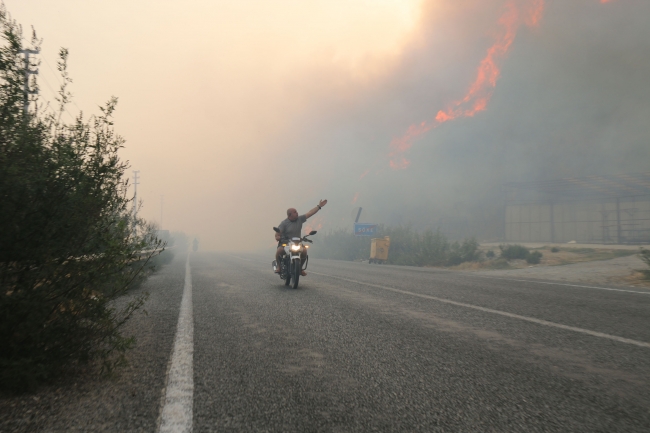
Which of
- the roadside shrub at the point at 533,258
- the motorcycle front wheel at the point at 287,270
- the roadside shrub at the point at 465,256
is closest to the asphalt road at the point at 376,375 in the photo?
the motorcycle front wheel at the point at 287,270

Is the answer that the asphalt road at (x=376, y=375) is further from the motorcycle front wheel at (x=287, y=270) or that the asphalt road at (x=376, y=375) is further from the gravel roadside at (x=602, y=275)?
the gravel roadside at (x=602, y=275)

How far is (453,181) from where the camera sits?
59500mm

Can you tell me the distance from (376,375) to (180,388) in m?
1.49

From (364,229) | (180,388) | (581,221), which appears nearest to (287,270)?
(180,388)

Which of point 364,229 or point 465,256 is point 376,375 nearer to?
point 465,256

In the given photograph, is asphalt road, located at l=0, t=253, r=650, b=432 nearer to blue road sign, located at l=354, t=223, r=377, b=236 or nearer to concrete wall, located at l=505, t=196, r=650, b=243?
blue road sign, located at l=354, t=223, r=377, b=236

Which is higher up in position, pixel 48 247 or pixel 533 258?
pixel 533 258

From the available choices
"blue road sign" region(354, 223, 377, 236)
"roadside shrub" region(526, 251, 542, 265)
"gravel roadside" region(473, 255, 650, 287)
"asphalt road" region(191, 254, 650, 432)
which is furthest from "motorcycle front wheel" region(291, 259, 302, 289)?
"blue road sign" region(354, 223, 377, 236)

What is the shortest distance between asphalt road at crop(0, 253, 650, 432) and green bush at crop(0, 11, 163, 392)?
35cm

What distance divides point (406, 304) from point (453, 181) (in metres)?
54.9

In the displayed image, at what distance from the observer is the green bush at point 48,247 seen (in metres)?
3.01

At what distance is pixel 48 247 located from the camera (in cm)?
324

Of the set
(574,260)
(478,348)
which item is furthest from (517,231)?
(478,348)

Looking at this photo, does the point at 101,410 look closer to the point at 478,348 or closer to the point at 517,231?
the point at 478,348
